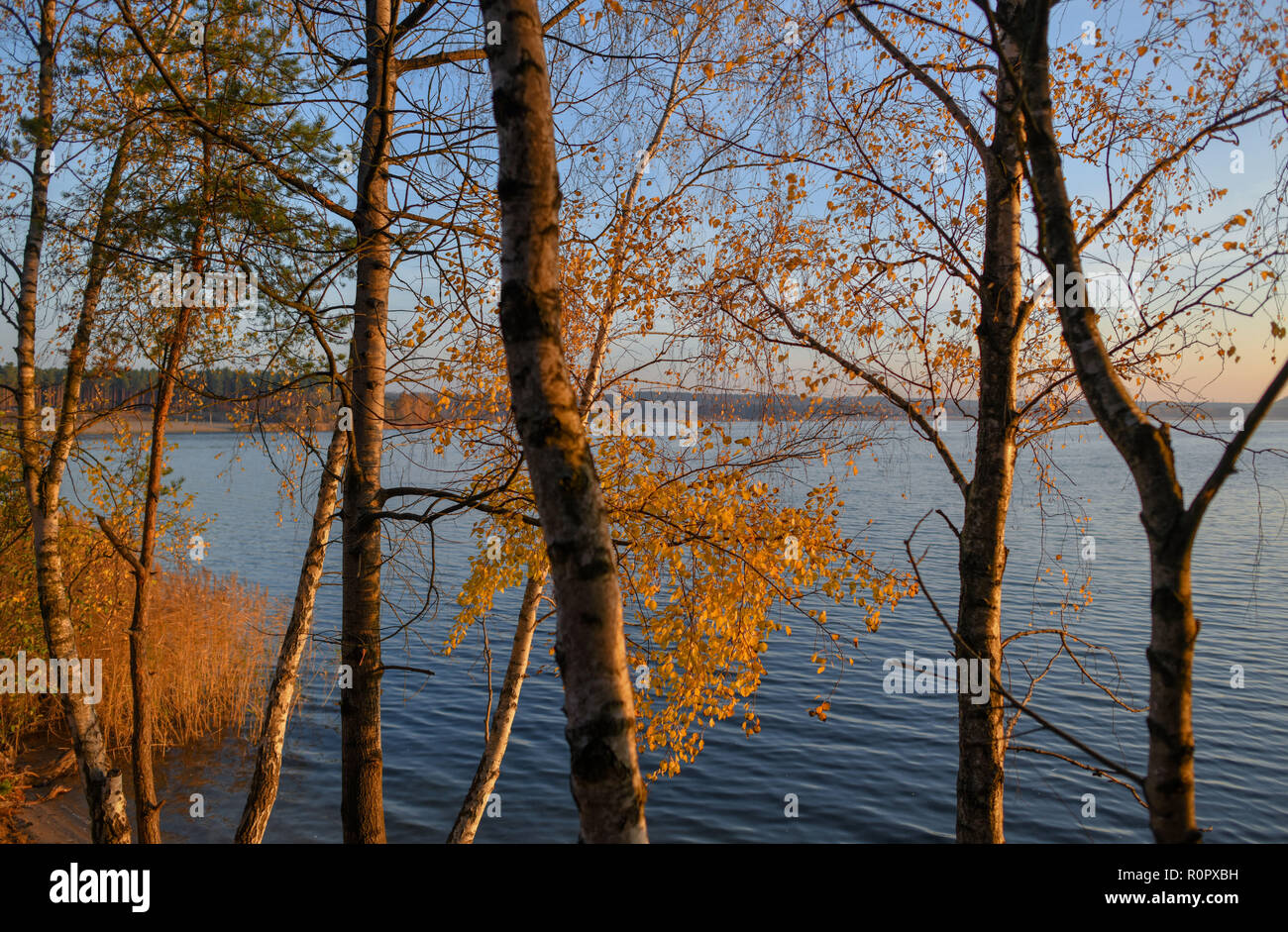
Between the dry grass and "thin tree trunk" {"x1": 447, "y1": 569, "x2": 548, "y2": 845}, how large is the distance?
16.9 feet

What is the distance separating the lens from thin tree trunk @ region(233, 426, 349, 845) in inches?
296

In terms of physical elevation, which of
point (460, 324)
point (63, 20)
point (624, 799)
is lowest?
point (624, 799)

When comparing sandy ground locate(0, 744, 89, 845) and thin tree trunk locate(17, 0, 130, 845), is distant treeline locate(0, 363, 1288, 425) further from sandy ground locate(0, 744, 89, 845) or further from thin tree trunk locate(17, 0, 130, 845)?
sandy ground locate(0, 744, 89, 845)

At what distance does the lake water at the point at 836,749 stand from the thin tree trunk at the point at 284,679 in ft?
3.51

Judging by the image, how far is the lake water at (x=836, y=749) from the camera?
41.1ft

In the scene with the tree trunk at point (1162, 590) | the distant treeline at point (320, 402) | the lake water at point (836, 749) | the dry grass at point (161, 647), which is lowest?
the lake water at point (836, 749)

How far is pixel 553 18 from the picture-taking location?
6293mm

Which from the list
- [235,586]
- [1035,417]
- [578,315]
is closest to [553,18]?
[578,315]

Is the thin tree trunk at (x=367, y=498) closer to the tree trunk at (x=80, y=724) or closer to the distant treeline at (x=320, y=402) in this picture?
the distant treeline at (x=320, y=402)

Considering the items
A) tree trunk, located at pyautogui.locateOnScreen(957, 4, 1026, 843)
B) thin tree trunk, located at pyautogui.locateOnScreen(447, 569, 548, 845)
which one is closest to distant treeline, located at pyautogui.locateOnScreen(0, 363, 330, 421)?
thin tree trunk, located at pyautogui.locateOnScreen(447, 569, 548, 845)

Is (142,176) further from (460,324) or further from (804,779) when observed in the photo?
(804,779)

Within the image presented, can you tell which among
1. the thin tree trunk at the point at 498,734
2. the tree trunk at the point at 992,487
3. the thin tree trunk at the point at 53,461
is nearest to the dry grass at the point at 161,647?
the thin tree trunk at the point at 53,461

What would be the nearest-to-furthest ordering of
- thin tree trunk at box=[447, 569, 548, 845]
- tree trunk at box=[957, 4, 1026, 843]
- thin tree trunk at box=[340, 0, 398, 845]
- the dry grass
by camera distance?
tree trunk at box=[957, 4, 1026, 843] → thin tree trunk at box=[340, 0, 398, 845] → thin tree trunk at box=[447, 569, 548, 845] → the dry grass
